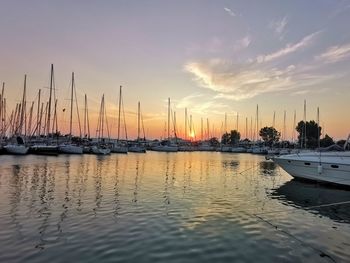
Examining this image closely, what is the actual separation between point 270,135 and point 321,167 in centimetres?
16173

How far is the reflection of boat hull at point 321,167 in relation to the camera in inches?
1134

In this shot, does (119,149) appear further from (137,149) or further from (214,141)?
(214,141)

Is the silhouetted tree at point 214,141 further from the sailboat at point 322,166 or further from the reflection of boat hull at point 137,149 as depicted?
the sailboat at point 322,166

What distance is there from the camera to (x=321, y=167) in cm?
3030

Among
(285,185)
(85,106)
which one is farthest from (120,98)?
(285,185)

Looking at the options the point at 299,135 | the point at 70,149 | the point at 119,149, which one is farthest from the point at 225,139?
the point at 70,149

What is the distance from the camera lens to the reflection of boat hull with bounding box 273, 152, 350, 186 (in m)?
28.8

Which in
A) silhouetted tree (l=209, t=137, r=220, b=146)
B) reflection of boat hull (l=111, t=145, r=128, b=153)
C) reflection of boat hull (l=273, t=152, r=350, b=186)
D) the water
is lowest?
the water

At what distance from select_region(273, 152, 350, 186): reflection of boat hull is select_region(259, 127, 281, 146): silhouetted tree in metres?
149

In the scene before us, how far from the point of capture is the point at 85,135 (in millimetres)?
100375

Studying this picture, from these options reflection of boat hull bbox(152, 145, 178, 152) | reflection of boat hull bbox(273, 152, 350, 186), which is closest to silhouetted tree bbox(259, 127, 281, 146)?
reflection of boat hull bbox(152, 145, 178, 152)

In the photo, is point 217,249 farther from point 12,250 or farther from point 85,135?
point 85,135

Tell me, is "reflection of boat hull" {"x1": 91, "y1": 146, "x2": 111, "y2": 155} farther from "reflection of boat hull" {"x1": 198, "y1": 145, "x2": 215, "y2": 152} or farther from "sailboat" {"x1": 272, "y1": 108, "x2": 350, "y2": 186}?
"reflection of boat hull" {"x1": 198, "y1": 145, "x2": 215, "y2": 152}

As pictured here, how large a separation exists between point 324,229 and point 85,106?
86.7 metres
